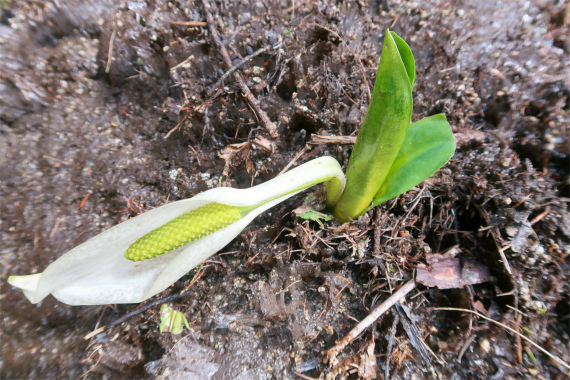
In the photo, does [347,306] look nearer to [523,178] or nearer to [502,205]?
[502,205]

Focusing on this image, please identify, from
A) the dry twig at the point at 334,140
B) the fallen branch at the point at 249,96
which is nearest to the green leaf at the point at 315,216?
the dry twig at the point at 334,140

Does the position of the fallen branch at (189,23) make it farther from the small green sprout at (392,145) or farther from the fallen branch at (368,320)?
the fallen branch at (368,320)

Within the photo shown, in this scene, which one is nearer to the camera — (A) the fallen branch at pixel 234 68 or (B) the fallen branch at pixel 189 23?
(A) the fallen branch at pixel 234 68

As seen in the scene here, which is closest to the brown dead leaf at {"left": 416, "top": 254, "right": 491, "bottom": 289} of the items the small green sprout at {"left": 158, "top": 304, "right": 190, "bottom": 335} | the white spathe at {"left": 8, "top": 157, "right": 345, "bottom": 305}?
the white spathe at {"left": 8, "top": 157, "right": 345, "bottom": 305}

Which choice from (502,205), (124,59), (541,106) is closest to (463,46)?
(541,106)

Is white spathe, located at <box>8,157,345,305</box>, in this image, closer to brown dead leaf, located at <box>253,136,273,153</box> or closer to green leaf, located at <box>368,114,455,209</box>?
green leaf, located at <box>368,114,455,209</box>
